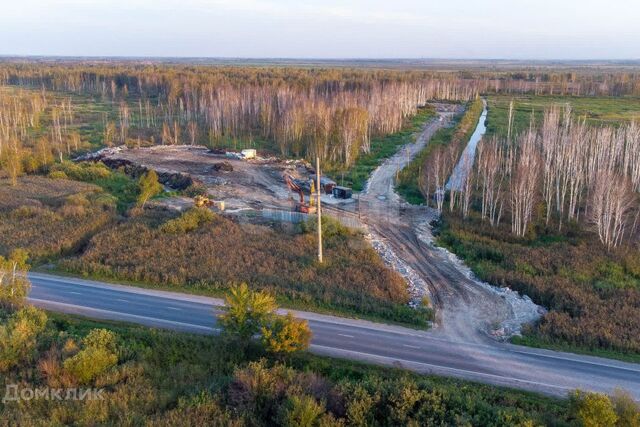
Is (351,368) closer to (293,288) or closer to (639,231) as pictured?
(293,288)

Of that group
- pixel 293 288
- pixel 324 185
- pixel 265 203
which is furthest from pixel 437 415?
pixel 324 185

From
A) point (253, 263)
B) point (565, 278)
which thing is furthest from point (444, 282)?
point (253, 263)

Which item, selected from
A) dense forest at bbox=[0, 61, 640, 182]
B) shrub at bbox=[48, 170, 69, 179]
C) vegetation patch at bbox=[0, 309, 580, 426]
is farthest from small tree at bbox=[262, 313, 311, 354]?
shrub at bbox=[48, 170, 69, 179]

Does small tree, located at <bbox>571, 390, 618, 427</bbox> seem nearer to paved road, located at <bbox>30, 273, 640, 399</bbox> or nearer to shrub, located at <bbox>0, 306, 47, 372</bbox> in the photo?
paved road, located at <bbox>30, 273, 640, 399</bbox>

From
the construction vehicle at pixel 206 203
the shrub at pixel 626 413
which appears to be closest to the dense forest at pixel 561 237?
the shrub at pixel 626 413

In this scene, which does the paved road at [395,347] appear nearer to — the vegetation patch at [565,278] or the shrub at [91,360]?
the vegetation patch at [565,278]
